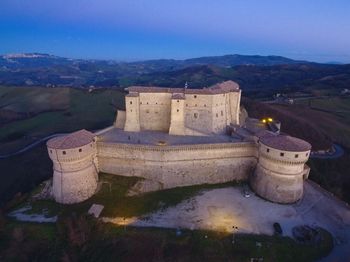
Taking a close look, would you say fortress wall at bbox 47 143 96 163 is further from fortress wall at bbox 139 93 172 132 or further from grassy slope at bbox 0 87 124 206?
grassy slope at bbox 0 87 124 206

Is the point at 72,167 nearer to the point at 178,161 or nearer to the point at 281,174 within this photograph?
the point at 178,161

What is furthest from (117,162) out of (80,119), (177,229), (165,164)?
(80,119)

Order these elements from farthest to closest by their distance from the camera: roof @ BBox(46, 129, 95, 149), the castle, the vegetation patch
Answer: the castle
roof @ BBox(46, 129, 95, 149)
the vegetation patch

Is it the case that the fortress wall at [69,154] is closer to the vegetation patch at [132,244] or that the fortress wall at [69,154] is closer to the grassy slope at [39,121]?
the vegetation patch at [132,244]

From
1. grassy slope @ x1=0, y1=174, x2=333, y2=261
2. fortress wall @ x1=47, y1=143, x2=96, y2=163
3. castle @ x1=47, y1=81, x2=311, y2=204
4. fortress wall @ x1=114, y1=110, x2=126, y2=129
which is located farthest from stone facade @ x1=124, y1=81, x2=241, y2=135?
grassy slope @ x1=0, y1=174, x2=333, y2=261

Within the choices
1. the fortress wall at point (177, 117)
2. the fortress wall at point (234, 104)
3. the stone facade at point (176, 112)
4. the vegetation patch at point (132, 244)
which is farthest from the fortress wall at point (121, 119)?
the vegetation patch at point (132, 244)

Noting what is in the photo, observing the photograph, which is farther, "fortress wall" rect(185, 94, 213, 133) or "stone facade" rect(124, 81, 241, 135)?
"fortress wall" rect(185, 94, 213, 133)

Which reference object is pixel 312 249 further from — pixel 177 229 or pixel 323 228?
pixel 177 229
